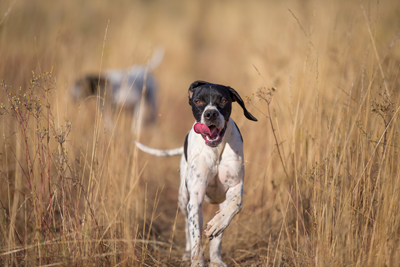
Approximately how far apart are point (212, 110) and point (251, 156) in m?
2.31

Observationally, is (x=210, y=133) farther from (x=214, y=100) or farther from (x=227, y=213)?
(x=227, y=213)

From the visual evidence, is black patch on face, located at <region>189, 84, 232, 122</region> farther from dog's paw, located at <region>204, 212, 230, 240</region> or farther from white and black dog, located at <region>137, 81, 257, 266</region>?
dog's paw, located at <region>204, 212, 230, 240</region>

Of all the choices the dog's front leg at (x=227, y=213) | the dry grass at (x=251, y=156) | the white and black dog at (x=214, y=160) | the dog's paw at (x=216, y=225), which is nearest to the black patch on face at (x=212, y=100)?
the white and black dog at (x=214, y=160)

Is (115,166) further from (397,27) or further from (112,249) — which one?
(397,27)

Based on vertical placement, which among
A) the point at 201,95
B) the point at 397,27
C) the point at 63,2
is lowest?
the point at 201,95

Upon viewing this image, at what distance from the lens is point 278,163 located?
4.06 m

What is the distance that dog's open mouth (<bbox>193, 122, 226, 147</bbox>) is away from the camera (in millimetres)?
2492

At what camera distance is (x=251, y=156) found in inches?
185

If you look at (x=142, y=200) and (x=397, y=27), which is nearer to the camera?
(x=397, y=27)

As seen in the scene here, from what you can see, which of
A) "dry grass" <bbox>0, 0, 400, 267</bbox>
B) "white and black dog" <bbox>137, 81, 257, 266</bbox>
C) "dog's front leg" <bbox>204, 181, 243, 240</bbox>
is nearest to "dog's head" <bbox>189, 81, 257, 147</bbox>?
"white and black dog" <bbox>137, 81, 257, 266</bbox>

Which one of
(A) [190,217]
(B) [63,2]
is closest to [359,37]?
(A) [190,217]

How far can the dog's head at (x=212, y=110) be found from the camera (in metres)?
2.50

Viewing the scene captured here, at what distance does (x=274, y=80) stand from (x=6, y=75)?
330 cm

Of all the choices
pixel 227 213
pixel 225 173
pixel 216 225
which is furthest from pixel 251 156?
pixel 216 225
